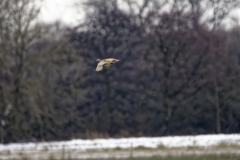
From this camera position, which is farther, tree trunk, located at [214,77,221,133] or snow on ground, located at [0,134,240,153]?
tree trunk, located at [214,77,221,133]

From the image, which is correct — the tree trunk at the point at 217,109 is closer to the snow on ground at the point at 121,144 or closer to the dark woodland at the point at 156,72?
the dark woodland at the point at 156,72

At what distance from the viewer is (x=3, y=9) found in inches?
1072

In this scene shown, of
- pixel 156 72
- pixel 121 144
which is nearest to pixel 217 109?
pixel 156 72

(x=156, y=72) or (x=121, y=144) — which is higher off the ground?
(x=156, y=72)

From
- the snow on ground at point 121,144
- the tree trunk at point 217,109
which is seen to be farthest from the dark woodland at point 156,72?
the snow on ground at point 121,144

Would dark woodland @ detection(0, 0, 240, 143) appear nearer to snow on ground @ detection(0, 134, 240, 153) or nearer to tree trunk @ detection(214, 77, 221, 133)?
tree trunk @ detection(214, 77, 221, 133)

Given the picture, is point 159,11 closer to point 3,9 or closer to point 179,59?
point 179,59

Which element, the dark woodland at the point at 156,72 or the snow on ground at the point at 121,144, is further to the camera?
the dark woodland at the point at 156,72

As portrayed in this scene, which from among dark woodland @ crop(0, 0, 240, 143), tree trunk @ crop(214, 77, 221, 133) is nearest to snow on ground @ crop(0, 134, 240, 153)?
dark woodland @ crop(0, 0, 240, 143)

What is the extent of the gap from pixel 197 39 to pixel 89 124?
27.1 feet

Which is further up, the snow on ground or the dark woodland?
the dark woodland

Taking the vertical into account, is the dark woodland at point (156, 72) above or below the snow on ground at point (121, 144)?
above

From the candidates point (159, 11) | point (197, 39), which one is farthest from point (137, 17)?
point (197, 39)

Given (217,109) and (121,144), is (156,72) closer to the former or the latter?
(217,109)
